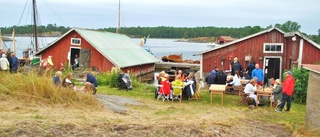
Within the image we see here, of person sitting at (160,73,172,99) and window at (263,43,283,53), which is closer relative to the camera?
person sitting at (160,73,172,99)

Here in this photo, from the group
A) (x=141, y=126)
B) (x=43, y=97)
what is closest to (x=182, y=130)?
(x=141, y=126)

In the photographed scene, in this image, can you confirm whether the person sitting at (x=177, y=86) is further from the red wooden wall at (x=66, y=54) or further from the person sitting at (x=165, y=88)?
the red wooden wall at (x=66, y=54)

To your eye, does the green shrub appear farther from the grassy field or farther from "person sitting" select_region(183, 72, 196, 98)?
"person sitting" select_region(183, 72, 196, 98)

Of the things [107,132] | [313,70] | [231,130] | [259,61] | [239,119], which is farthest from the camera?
[259,61]

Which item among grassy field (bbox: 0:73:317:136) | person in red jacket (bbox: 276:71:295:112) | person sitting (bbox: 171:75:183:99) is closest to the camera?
grassy field (bbox: 0:73:317:136)

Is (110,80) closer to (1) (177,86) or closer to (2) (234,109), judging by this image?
(1) (177,86)

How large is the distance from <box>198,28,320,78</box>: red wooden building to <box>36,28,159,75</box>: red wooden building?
662cm

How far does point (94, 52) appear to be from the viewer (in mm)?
23516

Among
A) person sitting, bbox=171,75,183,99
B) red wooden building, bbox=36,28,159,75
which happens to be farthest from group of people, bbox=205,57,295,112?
red wooden building, bbox=36,28,159,75

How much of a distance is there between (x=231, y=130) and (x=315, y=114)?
218 centimetres

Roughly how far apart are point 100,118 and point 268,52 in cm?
1385

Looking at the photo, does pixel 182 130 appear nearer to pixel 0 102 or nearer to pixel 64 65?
pixel 0 102

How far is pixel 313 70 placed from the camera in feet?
26.1

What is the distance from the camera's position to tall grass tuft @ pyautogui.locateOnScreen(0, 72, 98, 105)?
347 inches
